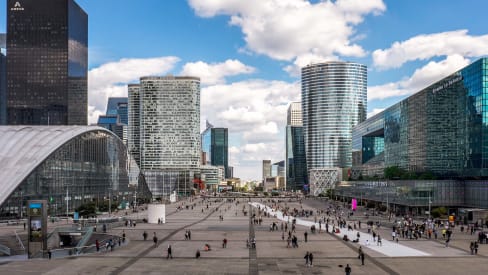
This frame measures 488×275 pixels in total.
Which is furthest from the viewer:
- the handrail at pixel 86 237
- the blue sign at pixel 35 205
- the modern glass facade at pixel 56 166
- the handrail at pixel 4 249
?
the modern glass facade at pixel 56 166

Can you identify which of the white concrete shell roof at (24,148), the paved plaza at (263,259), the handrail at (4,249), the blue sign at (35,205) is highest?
the white concrete shell roof at (24,148)

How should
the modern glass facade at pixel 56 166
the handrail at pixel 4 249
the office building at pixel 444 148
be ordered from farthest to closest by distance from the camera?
the office building at pixel 444 148 → the modern glass facade at pixel 56 166 → the handrail at pixel 4 249

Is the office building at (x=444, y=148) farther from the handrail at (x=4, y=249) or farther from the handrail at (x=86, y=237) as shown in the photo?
the handrail at (x=4, y=249)

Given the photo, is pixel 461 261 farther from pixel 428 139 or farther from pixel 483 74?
pixel 428 139

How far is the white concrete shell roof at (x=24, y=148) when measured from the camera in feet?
270

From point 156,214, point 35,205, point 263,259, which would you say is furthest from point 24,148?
point 263,259

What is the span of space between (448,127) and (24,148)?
84.6m

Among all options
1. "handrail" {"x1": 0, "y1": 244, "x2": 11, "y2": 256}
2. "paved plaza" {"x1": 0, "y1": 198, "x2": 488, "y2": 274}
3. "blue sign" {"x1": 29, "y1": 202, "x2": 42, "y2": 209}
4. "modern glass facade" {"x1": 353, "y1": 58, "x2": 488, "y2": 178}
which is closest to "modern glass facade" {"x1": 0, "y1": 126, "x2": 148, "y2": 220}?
"handrail" {"x1": 0, "y1": 244, "x2": 11, "y2": 256}

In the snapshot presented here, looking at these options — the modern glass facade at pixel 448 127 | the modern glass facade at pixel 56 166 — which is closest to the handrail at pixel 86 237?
the modern glass facade at pixel 56 166

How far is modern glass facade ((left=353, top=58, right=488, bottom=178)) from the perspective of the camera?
94000 mm

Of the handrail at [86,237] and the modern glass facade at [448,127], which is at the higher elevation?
the modern glass facade at [448,127]

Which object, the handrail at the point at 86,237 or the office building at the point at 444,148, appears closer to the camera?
the handrail at the point at 86,237

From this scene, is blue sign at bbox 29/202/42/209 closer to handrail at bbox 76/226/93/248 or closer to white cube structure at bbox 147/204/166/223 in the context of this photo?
handrail at bbox 76/226/93/248

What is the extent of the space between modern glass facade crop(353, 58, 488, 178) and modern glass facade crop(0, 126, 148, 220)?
75.0m
